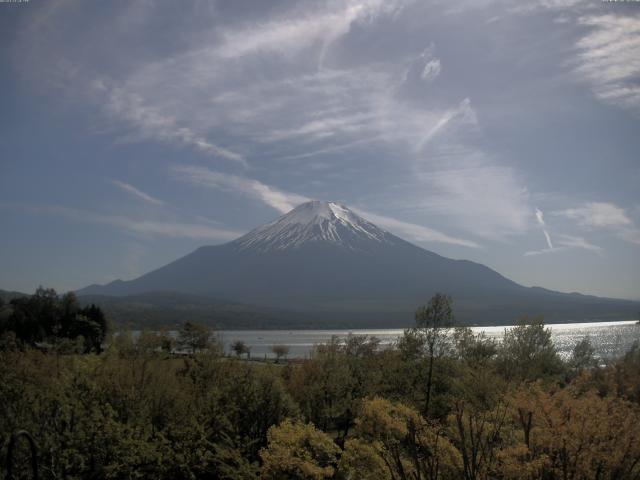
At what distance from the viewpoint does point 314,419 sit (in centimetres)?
2848

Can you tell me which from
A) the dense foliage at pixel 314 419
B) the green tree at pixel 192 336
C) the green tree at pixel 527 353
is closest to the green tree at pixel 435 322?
the dense foliage at pixel 314 419

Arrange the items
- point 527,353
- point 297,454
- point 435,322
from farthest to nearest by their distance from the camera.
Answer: point 527,353 < point 435,322 < point 297,454

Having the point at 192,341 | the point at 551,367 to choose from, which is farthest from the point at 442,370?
the point at 192,341

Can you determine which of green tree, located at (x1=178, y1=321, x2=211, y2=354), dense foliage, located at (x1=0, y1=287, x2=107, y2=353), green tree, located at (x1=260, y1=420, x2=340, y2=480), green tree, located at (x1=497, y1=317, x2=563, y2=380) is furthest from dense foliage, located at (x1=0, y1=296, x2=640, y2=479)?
dense foliage, located at (x1=0, y1=287, x2=107, y2=353)

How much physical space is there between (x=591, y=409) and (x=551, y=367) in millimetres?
27082

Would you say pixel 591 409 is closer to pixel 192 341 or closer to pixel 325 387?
pixel 325 387

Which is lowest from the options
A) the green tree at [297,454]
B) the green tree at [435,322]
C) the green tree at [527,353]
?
the green tree at [297,454]

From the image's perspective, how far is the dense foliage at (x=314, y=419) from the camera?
1599 centimetres

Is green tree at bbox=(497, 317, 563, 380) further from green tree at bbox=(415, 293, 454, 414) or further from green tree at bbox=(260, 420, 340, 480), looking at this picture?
green tree at bbox=(260, 420, 340, 480)

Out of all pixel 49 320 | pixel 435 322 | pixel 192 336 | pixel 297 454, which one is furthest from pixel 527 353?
pixel 49 320

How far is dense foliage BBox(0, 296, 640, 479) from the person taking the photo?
1599cm

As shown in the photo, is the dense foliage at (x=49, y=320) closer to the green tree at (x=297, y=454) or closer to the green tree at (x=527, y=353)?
the green tree at (x=527, y=353)

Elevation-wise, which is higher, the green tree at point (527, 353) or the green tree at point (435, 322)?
the green tree at point (435, 322)

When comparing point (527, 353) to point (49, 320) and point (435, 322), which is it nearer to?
point (435, 322)
